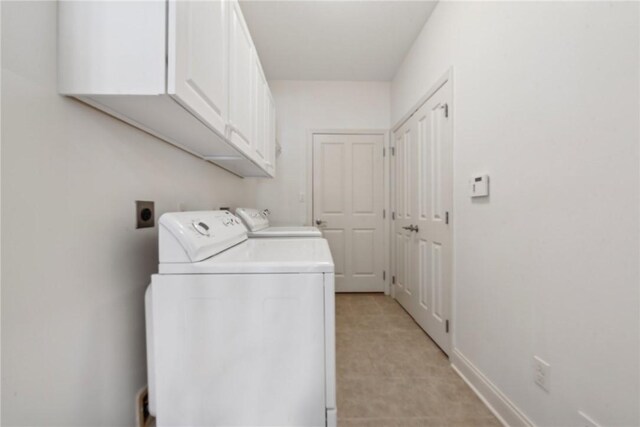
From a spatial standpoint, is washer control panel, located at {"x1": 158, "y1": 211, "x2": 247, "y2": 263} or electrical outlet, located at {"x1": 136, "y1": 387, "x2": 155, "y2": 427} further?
electrical outlet, located at {"x1": 136, "y1": 387, "x2": 155, "y2": 427}

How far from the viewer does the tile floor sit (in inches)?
56.2

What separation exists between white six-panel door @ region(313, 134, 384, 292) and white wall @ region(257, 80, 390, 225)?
0.56 feet

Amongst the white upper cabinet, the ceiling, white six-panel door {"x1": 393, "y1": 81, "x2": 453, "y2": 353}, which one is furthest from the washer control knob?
the ceiling

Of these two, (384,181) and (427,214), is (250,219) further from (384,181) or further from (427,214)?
(384,181)

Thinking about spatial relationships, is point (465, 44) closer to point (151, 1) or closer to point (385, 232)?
point (151, 1)

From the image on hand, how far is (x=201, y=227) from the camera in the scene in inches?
41.9

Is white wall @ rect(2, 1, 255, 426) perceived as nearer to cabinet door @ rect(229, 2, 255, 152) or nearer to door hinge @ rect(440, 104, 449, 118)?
cabinet door @ rect(229, 2, 255, 152)

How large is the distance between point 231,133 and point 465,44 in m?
1.53

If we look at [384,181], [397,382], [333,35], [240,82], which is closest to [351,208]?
[384,181]

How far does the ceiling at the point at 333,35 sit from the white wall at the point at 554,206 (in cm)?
78

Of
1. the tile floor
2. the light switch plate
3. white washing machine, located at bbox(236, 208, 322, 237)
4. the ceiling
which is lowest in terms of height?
the tile floor

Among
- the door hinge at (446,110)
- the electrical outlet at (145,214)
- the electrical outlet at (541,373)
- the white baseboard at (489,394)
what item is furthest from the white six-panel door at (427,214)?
the electrical outlet at (145,214)

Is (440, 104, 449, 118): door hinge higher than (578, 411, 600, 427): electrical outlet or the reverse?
higher

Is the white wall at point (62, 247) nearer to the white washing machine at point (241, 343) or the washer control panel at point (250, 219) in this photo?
the white washing machine at point (241, 343)
